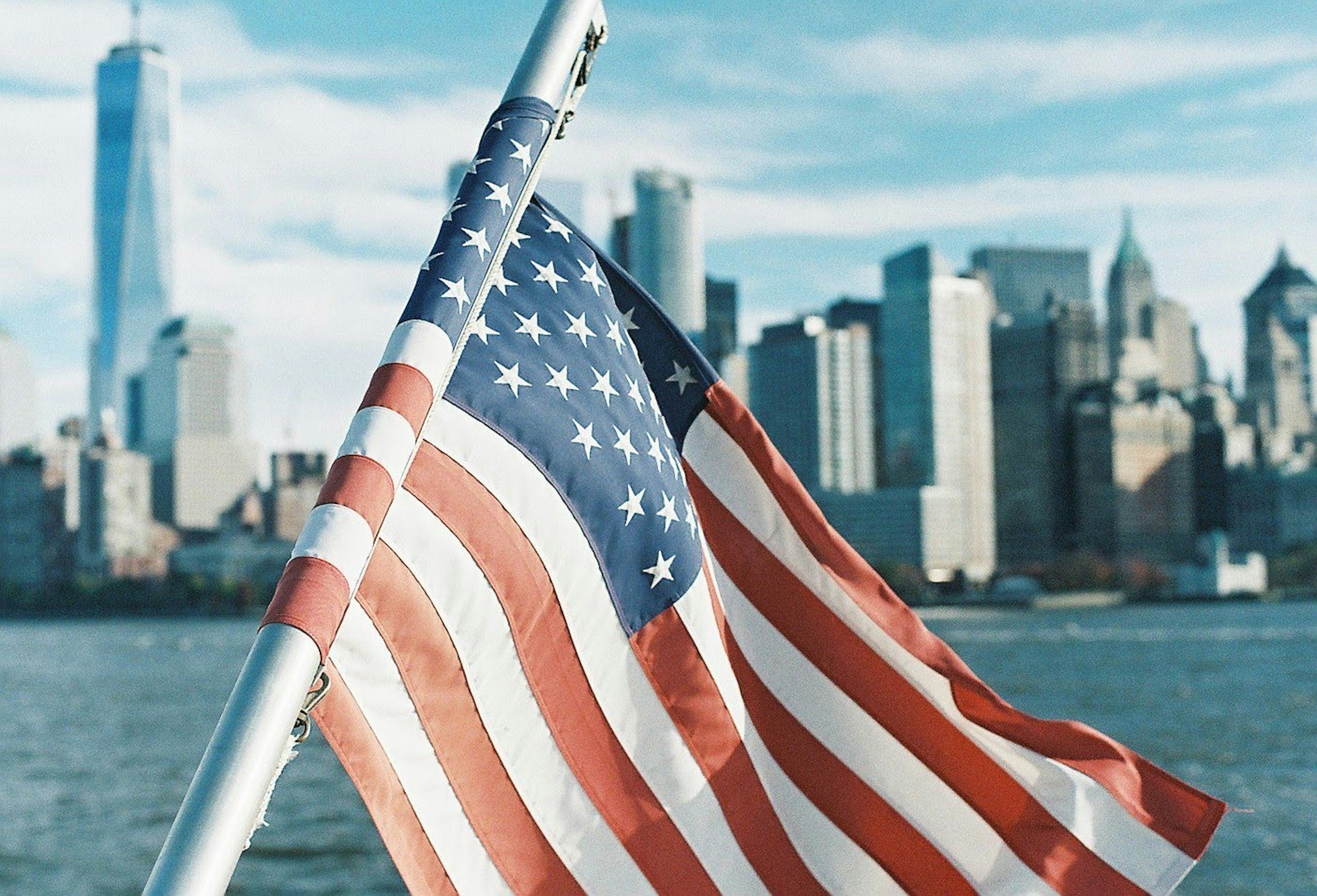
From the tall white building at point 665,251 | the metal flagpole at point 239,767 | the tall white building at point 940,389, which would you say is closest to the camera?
the metal flagpole at point 239,767

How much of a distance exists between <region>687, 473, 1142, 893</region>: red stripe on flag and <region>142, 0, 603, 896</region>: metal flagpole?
1.62m

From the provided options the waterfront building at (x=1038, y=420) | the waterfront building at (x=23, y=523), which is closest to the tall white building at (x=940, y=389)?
the waterfront building at (x=1038, y=420)

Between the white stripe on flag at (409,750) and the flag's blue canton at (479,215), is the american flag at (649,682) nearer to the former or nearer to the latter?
the white stripe on flag at (409,750)

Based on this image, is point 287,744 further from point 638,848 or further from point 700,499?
point 700,499

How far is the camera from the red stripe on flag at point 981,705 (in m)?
3.47

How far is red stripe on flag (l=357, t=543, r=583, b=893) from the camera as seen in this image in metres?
3.18

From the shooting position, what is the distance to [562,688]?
340 centimetres

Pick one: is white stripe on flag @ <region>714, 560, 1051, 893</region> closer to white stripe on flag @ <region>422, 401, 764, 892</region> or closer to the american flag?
the american flag

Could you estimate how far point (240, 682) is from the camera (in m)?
2.09

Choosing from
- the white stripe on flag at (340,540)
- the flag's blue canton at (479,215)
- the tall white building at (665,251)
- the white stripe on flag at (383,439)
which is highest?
the tall white building at (665,251)

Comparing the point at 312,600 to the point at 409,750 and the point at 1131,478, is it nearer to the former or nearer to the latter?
the point at 409,750

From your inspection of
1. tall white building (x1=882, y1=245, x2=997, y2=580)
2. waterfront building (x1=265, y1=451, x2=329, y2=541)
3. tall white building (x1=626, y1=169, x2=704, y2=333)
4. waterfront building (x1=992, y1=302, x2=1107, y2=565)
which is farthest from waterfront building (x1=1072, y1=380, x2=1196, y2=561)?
waterfront building (x1=265, y1=451, x2=329, y2=541)

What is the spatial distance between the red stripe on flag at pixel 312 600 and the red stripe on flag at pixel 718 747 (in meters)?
1.28

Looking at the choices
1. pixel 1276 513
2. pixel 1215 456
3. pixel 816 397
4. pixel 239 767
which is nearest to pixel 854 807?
pixel 239 767
